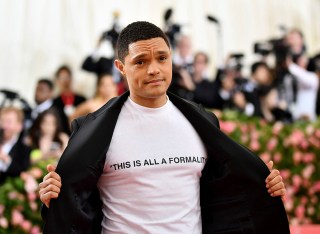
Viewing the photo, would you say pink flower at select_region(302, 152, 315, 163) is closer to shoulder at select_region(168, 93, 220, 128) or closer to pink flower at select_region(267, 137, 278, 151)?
pink flower at select_region(267, 137, 278, 151)

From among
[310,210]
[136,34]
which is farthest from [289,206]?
[136,34]

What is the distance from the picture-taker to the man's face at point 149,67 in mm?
2801

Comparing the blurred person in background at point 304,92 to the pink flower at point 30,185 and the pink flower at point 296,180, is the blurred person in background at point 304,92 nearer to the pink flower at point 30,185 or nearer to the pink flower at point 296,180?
the pink flower at point 296,180

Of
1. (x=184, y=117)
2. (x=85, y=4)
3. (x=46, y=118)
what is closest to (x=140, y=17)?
(x=85, y=4)

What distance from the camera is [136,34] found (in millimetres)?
2873

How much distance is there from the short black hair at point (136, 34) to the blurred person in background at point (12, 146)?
2956mm

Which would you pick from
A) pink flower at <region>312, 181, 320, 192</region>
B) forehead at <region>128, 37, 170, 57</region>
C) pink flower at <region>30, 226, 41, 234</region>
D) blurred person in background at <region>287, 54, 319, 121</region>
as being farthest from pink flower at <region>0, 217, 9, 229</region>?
blurred person in background at <region>287, 54, 319, 121</region>

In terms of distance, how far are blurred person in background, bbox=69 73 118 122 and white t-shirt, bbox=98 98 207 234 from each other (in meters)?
4.12

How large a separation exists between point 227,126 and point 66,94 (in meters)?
1.87

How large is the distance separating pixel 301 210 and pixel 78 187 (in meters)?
4.54

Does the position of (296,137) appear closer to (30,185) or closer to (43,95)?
(43,95)

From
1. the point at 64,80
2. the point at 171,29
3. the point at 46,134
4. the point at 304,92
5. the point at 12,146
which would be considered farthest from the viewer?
the point at 304,92

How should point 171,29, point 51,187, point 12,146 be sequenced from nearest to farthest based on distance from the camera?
1. point 51,187
2. point 12,146
3. point 171,29

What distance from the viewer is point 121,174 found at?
280cm
